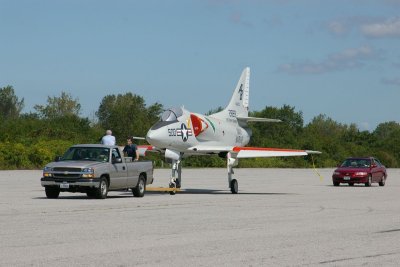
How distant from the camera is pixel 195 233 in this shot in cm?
1636

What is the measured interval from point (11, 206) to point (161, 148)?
10.5 metres

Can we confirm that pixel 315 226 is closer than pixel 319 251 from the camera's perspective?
No

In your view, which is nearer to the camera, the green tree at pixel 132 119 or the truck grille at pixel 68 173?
the truck grille at pixel 68 173

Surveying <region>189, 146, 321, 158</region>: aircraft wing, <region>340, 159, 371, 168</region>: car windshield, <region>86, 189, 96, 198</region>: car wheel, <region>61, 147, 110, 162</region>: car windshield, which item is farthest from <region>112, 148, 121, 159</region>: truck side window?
<region>340, 159, 371, 168</region>: car windshield

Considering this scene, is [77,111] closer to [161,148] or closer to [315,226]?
[161,148]

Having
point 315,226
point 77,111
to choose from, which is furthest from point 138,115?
point 315,226

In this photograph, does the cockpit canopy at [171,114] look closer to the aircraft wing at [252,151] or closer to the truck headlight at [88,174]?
the aircraft wing at [252,151]

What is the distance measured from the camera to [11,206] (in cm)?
2300

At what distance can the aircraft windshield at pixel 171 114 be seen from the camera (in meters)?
33.0

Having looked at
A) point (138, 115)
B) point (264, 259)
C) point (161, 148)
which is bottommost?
point (264, 259)

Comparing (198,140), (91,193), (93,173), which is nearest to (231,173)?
(198,140)

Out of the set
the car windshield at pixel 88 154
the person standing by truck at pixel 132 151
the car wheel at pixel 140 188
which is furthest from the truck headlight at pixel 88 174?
the person standing by truck at pixel 132 151

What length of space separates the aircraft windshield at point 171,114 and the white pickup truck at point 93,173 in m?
3.04

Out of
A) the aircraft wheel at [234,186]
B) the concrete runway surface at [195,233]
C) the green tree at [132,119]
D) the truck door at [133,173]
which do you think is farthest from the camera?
the green tree at [132,119]
